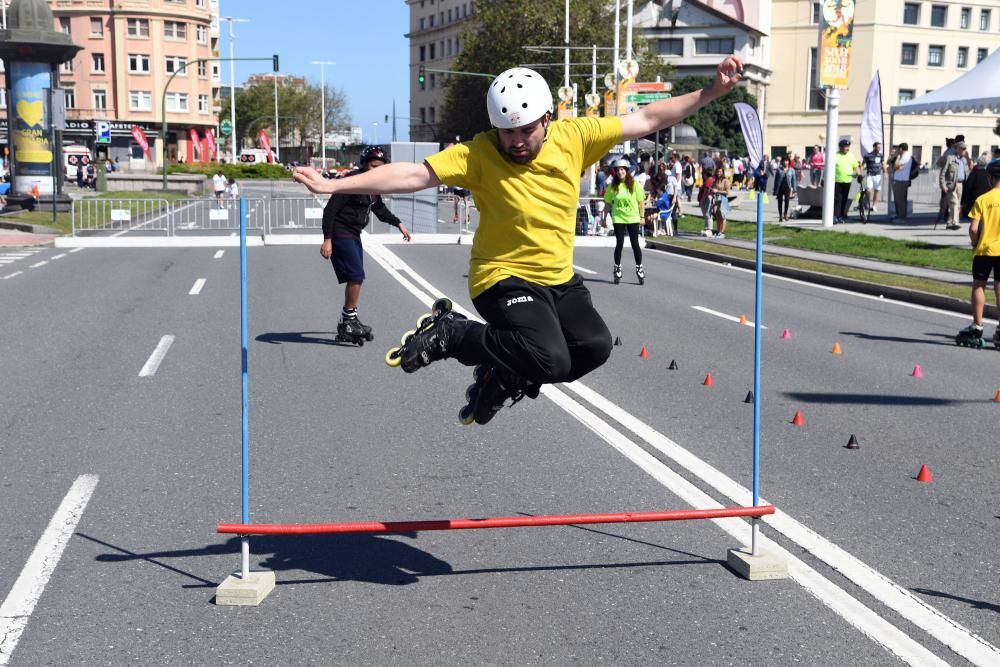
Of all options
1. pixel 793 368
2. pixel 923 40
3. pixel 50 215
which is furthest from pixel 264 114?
pixel 793 368

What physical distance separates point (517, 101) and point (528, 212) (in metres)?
0.50

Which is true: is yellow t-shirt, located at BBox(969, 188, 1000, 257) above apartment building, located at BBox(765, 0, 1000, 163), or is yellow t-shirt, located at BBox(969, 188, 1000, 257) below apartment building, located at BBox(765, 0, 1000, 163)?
below

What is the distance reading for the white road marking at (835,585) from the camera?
4.29m

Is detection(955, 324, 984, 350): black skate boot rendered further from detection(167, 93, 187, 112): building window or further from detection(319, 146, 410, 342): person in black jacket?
detection(167, 93, 187, 112): building window

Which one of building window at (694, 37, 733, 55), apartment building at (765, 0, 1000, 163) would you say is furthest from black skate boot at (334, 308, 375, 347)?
building window at (694, 37, 733, 55)

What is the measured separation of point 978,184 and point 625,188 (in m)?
6.37

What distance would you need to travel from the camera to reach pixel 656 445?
765 cm

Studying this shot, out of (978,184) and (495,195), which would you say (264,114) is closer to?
(978,184)

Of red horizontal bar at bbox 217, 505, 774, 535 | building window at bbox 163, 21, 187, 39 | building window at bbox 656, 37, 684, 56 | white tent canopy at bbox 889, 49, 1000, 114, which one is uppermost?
building window at bbox 163, 21, 187, 39

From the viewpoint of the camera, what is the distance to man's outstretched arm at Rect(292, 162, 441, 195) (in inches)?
189

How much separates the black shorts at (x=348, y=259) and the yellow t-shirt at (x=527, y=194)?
677 cm

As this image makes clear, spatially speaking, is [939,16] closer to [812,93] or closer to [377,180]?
[812,93]

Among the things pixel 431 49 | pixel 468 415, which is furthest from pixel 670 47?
pixel 468 415

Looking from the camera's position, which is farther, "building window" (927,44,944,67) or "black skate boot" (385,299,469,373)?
"building window" (927,44,944,67)
